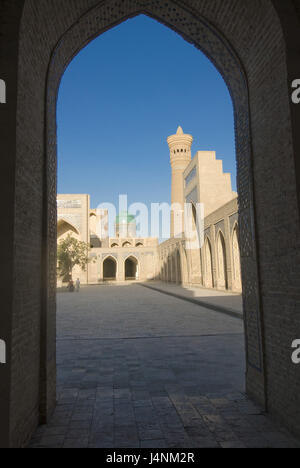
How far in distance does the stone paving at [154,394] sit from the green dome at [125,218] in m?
48.0

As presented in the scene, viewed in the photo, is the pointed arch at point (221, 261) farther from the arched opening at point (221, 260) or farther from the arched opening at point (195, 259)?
the arched opening at point (195, 259)

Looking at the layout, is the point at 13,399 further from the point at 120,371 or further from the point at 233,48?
the point at 233,48

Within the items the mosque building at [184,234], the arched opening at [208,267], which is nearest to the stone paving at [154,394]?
the mosque building at [184,234]

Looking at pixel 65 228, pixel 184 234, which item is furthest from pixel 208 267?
pixel 65 228

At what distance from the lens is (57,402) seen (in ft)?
11.9

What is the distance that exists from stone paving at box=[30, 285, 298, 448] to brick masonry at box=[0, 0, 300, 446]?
0.28 m

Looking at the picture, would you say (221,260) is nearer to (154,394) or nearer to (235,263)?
(235,263)

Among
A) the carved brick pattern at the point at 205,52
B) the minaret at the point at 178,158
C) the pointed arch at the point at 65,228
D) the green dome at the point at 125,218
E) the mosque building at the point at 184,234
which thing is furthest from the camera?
the green dome at the point at 125,218

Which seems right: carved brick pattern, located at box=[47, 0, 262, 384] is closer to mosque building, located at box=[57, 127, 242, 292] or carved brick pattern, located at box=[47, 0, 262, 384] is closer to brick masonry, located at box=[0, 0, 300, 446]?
brick masonry, located at box=[0, 0, 300, 446]

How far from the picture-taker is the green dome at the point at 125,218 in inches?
2179

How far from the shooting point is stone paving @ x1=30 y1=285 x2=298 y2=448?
2.79 m
